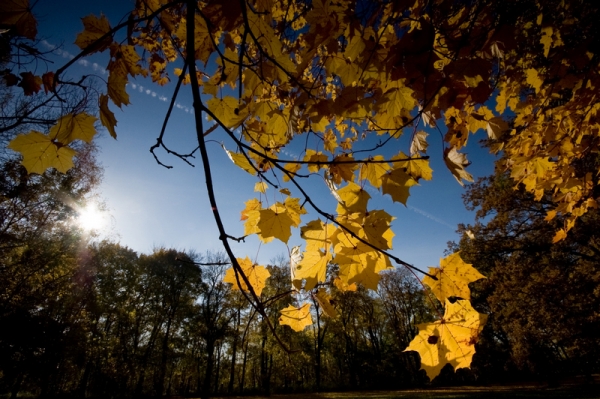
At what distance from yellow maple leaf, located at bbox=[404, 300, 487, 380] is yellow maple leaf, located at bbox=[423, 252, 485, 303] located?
1.9 inches

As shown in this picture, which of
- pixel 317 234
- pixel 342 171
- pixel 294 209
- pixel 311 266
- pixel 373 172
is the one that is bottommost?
pixel 311 266

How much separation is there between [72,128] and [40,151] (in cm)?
15

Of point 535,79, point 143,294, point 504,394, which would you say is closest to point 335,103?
point 535,79

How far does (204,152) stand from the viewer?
0.79 metres

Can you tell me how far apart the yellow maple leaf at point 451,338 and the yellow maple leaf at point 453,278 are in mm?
49

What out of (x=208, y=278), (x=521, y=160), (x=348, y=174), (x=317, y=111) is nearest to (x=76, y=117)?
(x=317, y=111)

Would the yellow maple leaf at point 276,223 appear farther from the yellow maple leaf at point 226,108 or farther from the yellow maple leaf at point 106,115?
the yellow maple leaf at point 106,115

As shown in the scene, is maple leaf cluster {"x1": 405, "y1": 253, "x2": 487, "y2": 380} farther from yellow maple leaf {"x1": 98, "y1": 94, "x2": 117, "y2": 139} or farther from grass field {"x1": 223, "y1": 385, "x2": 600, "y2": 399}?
grass field {"x1": 223, "y1": 385, "x2": 600, "y2": 399}

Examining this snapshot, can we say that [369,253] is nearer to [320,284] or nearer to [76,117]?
[320,284]

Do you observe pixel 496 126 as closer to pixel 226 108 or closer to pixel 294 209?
pixel 294 209

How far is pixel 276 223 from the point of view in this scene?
1.34m

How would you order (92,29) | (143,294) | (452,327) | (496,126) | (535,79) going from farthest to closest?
1. (143,294)
2. (535,79)
3. (496,126)
4. (452,327)
5. (92,29)

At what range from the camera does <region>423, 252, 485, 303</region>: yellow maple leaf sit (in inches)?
47.9

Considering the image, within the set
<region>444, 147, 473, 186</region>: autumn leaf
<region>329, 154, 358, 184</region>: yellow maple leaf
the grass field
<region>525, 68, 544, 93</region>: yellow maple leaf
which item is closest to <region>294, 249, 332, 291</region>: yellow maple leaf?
<region>329, 154, 358, 184</region>: yellow maple leaf
